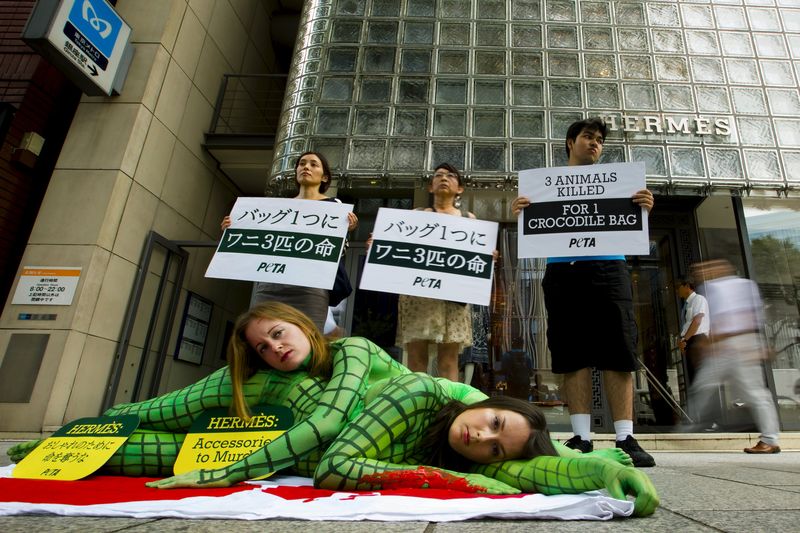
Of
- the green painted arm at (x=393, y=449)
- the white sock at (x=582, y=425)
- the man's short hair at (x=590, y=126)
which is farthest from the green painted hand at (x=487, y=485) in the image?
the man's short hair at (x=590, y=126)

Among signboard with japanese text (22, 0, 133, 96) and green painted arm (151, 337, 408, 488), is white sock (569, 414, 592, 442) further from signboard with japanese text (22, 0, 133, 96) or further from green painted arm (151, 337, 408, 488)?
signboard with japanese text (22, 0, 133, 96)

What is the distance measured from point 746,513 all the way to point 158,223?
19.9 ft

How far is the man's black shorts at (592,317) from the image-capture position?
257 centimetres

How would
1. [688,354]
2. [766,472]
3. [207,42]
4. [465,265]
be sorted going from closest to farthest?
[766,472], [465,265], [688,354], [207,42]

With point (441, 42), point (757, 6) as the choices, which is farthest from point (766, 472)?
point (757, 6)

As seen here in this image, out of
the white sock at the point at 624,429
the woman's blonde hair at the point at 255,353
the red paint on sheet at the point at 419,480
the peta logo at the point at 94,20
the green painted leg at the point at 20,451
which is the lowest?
the green painted leg at the point at 20,451

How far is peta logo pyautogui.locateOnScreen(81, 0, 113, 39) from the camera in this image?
4832 millimetres

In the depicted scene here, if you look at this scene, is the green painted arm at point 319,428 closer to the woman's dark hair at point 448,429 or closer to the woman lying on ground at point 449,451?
the woman lying on ground at point 449,451

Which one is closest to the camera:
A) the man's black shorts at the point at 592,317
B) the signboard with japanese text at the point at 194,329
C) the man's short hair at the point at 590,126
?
the man's black shorts at the point at 592,317

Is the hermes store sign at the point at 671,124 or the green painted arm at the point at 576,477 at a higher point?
the hermes store sign at the point at 671,124

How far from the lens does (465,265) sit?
121 inches

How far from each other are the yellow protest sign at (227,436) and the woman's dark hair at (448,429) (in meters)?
0.48

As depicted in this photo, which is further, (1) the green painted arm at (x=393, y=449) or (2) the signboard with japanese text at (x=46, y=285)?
(2) the signboard with japanese text at (x=46, y=285)

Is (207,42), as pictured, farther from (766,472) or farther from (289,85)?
(766,472)
